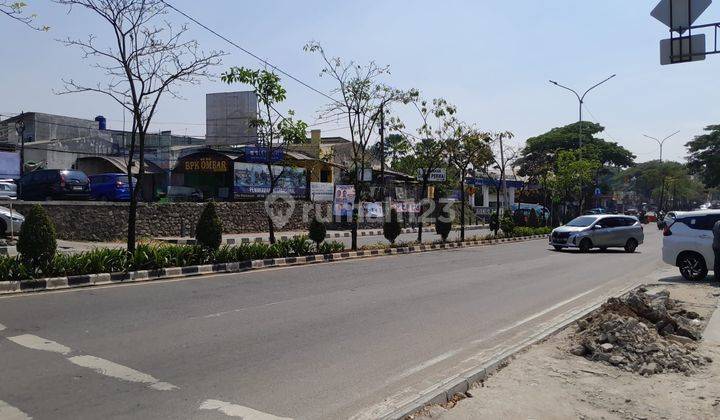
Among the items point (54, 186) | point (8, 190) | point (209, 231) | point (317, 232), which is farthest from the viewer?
point (8, 190)

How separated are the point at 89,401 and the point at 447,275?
1068cm

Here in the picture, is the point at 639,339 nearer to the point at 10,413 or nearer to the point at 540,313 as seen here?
the point at 540,313

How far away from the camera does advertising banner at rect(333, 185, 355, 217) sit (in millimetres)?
33906

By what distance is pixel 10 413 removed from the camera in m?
4.71

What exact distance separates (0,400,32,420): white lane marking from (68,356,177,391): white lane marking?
1010 mm

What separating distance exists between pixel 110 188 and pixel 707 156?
6493 centimetres

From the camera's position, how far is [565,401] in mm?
5289

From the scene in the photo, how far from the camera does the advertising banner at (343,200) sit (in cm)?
3391

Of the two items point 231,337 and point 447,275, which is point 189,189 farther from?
point 231,337

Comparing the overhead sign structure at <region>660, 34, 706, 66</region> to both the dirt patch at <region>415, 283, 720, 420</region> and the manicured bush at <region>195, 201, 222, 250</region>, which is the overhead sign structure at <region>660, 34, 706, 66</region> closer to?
the dirt patch at <region>415, 283, 720, 420</region>

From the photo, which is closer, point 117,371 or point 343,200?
point 117,371

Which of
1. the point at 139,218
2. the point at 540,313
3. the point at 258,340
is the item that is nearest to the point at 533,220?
the point at 139,218

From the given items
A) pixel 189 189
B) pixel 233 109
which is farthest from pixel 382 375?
pixel 233 109

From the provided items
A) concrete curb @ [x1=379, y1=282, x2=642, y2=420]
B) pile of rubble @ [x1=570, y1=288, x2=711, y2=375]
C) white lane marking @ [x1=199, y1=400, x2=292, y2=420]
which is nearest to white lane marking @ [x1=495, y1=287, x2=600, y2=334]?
concrete curb @ [x1=379, y1=282, x2=642, y2=420]
